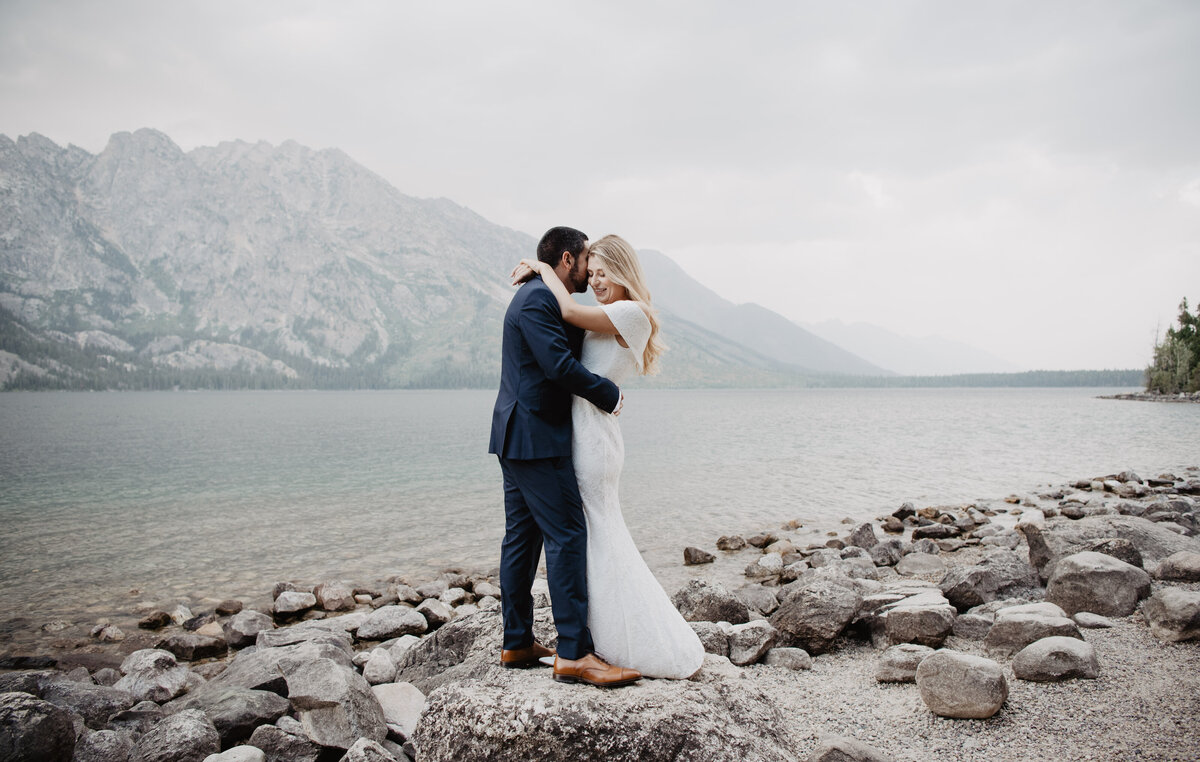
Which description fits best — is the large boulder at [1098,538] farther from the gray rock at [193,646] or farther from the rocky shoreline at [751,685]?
the gray rock at [193,646]

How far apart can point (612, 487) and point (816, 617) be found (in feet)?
17.2

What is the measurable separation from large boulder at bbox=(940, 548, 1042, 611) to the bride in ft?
21.4

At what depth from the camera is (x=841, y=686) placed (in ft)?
25.6

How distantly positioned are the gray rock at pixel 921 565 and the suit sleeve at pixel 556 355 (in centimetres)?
→ 1256

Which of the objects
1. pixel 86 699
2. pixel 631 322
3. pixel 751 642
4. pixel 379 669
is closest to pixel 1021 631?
pixel 751 642

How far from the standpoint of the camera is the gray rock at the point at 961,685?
627 centimetres

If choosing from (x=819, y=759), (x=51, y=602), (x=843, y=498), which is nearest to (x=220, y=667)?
(x=51, y=602)

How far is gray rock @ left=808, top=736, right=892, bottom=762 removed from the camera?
5.50 meters

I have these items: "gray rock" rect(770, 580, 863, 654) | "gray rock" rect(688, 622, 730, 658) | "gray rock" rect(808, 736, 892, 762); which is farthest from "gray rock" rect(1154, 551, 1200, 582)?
"gray rock" rect(808, 736, 892, 762)

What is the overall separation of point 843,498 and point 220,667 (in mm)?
24711

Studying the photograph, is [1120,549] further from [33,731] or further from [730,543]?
[33,731]

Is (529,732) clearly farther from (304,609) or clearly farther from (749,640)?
(304,609)

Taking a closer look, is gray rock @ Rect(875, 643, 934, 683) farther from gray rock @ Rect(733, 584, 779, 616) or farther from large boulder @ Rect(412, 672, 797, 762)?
gray rock @ Rect(733, 584, 779, 616)

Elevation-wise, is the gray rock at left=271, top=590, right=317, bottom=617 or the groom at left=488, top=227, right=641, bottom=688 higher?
the groom at left=488, top=227, right=641, bottom=688
